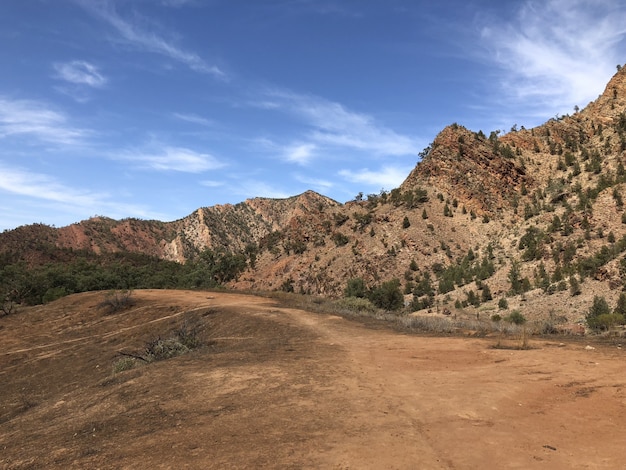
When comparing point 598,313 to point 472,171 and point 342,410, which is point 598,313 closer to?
point 342,410

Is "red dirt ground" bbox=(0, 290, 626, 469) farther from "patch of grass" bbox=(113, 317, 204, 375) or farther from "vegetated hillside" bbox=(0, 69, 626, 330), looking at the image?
"vegetated hillside" bbox=(0, 69, 626, 330)

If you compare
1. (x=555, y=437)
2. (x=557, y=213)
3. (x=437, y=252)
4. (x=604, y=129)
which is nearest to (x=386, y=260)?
(x=437, y=252)

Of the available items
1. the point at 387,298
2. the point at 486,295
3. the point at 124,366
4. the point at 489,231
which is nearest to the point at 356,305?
the point at 387,298

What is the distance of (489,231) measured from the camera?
45.7 metres

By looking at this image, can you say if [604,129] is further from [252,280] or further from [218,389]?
[218,389]

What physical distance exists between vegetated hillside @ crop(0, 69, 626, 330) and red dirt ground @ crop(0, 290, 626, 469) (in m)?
14.5

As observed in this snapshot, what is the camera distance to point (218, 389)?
31.1 ft

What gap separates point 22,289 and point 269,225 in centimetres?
8181

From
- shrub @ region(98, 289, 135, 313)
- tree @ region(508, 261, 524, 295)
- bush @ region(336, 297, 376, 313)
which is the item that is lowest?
shrub @ region(98, 289, 135, 313)

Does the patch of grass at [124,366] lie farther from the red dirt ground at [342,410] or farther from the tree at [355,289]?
the tree at [355,289]

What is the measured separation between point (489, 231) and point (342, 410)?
1658 inches

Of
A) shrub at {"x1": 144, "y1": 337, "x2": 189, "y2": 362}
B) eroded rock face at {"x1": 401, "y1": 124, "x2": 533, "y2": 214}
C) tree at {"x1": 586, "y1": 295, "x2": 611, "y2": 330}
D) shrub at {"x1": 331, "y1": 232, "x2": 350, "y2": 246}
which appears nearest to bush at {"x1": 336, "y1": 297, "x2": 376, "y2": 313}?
tree at {"x1": 586, "y1": 295, "x2": 611, "y2": 330}

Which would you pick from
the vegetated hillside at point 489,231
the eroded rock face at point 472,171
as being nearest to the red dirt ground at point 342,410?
the vegetated hillside at point 489,231

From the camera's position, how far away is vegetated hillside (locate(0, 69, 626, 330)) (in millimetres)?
29484
